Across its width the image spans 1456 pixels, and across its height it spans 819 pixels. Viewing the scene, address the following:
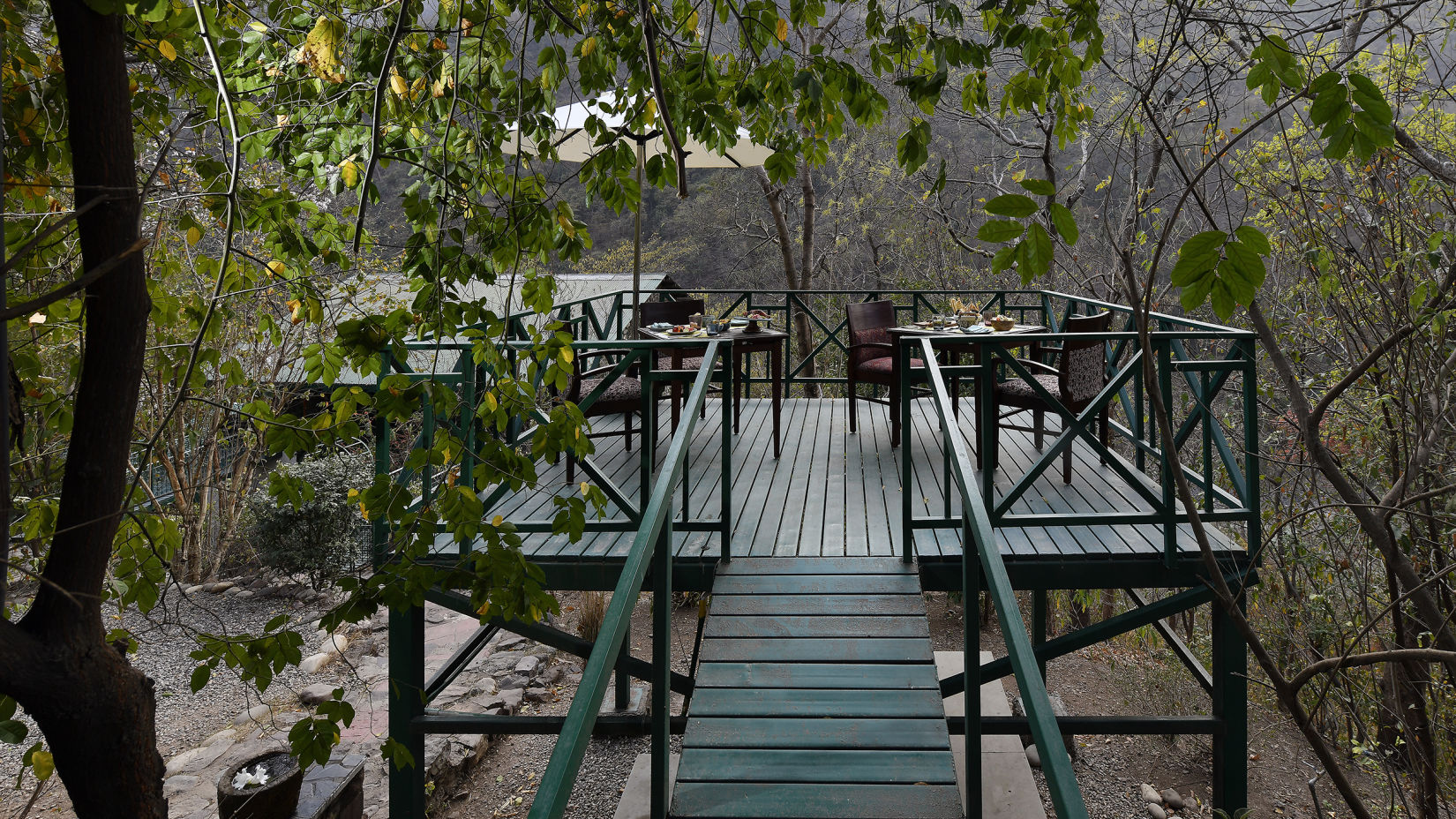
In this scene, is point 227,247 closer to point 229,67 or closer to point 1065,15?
point 229,67

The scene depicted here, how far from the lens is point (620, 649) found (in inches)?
97.0

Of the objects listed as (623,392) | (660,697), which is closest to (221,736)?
(623,392)

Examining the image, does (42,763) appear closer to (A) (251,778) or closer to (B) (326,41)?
(B) (326,41)

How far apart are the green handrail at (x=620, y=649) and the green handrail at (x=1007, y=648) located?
710 millimetres

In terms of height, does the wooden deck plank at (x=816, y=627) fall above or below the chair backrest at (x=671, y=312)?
below

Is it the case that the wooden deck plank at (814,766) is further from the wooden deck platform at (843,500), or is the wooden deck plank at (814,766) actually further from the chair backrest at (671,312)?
the chair backrest at (671,312)

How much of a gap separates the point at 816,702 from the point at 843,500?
76.7 inches

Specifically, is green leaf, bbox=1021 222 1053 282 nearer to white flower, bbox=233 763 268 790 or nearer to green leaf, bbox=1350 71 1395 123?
green leaf, bbox=1350 71 1395 123

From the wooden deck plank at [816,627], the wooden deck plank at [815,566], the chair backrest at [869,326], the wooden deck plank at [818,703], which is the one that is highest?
the chair backrest at [869,326]

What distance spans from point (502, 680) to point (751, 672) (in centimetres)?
501

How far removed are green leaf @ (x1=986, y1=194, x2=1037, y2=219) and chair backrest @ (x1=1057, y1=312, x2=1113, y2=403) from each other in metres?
3.63

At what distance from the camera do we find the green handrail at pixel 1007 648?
4.75 feet

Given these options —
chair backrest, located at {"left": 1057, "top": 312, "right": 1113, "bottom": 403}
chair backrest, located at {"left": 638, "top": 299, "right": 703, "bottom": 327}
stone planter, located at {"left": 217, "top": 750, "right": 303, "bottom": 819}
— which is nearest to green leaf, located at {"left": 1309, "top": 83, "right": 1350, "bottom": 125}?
chair backrest, located at {"left": 1057, "top": 312, "right": 1113, "bottom": 403}

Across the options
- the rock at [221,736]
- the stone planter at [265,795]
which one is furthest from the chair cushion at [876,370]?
the rock at [221,736]
